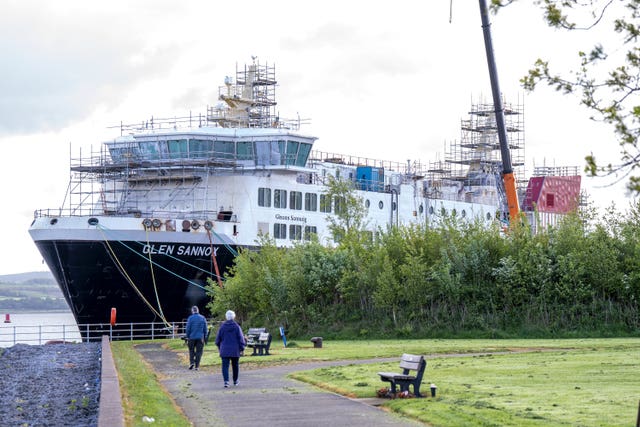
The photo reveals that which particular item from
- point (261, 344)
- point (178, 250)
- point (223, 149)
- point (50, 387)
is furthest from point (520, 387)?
point (223, 149)

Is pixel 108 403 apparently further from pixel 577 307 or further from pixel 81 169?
pixel 81 169

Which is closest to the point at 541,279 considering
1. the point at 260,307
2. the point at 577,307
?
the point at 577,307

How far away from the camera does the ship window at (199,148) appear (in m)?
63.0

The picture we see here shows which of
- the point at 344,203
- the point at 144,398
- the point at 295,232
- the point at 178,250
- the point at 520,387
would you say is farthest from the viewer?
the point at 295,232

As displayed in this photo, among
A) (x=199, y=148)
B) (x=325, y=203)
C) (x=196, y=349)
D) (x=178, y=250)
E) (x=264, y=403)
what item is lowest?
(x=264, y=403)

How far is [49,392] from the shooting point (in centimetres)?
2283

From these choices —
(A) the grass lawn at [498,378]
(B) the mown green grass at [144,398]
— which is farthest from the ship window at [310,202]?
(B) the mown green grass at [144,398]

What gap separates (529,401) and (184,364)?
538 inches

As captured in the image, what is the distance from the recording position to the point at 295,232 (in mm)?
66938

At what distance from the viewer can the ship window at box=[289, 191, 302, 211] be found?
66875mm

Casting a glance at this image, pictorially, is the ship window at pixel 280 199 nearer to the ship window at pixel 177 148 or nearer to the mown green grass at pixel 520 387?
the ship window at pixel 177 148

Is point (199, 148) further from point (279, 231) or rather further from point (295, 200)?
point (295, 200)

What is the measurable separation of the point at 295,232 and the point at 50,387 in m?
43.2

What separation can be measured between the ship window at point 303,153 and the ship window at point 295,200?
1989 millimetres
